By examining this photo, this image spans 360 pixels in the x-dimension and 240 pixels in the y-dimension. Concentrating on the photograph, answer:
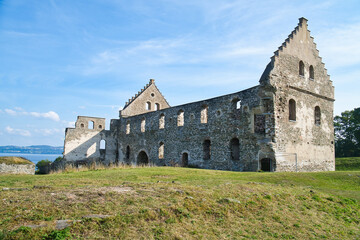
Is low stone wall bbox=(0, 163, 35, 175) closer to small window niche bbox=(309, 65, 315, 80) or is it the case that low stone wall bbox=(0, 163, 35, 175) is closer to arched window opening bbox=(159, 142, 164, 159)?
arched window opening bbox=(159, 142, 164, 159)

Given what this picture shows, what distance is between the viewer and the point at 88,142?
1325 inches

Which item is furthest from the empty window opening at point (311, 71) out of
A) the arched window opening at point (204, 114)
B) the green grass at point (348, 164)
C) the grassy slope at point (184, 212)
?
the grassy slope at point (184, 212)

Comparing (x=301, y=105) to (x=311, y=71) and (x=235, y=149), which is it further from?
(x=235, y=149)

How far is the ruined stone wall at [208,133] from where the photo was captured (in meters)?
19.2

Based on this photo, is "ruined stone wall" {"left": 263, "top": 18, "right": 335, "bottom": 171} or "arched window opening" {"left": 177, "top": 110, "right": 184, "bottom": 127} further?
"arched window opening" {"left": 177, "top": 110, "right": 184, "bottom": 127}

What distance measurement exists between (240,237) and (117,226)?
2634 millimetres

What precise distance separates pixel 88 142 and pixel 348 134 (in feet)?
106

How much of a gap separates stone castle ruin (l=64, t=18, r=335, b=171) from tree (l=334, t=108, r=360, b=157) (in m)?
15.9

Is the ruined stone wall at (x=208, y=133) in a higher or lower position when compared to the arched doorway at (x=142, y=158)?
higher

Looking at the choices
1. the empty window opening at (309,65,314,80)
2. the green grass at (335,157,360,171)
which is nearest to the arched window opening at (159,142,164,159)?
the empty window opening at (309,65,314,80)

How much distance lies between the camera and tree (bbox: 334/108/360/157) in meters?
35.8

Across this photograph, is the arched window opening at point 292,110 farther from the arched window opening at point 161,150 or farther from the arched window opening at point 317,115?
the arched window opening at point 161,150

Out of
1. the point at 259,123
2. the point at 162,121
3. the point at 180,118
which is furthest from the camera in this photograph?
the point at 162,121

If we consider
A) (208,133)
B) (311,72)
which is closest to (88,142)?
(208,133)
